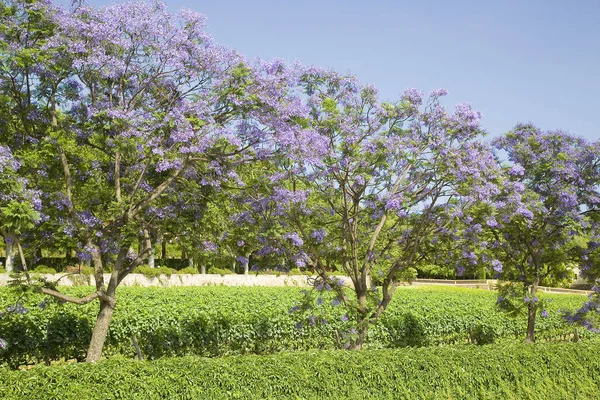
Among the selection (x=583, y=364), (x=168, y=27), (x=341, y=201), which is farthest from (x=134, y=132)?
(x=583, y=364)

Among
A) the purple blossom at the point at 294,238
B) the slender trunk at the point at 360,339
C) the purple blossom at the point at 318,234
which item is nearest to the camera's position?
the purple blossom at the point at 294,238

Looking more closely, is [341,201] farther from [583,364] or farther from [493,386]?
[583,364]

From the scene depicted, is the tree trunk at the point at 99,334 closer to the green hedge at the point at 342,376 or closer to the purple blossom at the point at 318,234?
the green hedge at the point at 342,376

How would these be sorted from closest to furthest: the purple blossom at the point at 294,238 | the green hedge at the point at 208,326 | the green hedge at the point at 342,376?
the green hedge at the point at 342,376 < the purple blossom at the point at 294,238 < the green hedge at the point at 208,326

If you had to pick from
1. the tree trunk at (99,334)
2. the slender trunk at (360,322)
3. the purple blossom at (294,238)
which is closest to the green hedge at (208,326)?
the tree trunk at (99,334)

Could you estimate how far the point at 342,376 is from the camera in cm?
1049

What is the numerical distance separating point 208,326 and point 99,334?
5.00 metres

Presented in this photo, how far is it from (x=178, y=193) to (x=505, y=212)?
806 centimetres

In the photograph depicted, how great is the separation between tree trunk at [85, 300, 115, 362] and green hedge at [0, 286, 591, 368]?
1.31 m

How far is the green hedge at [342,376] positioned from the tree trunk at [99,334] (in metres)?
3.17

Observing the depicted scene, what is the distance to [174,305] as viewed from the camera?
17844mm

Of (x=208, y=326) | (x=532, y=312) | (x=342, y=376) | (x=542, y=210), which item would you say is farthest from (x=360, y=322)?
(x=532, y=312)

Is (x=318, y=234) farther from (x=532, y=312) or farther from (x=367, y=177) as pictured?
(x=532, y=312)

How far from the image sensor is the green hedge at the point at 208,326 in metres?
14.3
